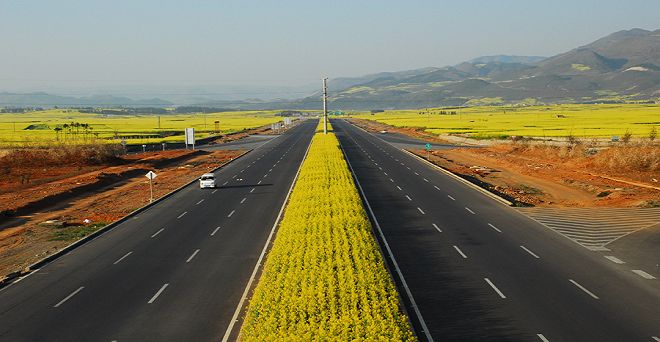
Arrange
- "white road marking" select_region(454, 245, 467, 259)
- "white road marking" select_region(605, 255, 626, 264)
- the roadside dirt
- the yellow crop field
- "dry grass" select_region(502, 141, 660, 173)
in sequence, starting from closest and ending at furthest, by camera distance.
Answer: the yellow crop field, "white road marking" select_region(605, 255, 626, 264), "white road marking" select_region(454, 245, 467, 259), the roadside dirt, "dry grass" select_region(502, 141, 660, 173)

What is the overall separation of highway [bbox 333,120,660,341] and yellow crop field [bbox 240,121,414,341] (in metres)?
Result: 2.57

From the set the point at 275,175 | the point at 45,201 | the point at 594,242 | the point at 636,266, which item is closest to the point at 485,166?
the point at 275,175

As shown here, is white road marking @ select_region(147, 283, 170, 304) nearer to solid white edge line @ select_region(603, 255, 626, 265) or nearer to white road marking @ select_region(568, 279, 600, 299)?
white road marking @ select_region(568, 279, 600, 299)

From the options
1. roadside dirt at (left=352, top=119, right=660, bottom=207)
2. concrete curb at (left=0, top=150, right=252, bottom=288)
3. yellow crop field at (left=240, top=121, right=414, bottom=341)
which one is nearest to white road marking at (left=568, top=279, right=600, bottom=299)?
yellow crop field at (left=240, top=121, right=414, bottom=341)

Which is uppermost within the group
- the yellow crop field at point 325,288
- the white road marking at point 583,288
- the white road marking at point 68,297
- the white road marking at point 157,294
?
the yellow crop field at point 325,288

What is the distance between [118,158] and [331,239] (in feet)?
213

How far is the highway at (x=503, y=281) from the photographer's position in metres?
20.1

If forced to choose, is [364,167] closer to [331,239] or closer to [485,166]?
[485,166]

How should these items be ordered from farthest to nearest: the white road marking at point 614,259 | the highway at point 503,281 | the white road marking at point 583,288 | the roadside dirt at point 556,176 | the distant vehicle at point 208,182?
the distant vehicle at point 208,182
the roadside dirt at point 556,176
the white road marking at point 614,259
the white road marking at point 583,288
the highway at point 503,281

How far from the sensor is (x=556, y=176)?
64.7m

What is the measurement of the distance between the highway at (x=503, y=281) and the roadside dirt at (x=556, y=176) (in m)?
10.5

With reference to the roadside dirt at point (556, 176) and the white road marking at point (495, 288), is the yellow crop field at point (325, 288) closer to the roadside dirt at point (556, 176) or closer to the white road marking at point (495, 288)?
the white road marking at point (495, 288)

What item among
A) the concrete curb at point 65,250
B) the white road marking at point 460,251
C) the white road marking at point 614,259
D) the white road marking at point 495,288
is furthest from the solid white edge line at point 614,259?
the concrete curb at point 65,250

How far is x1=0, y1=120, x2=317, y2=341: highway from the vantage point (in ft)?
66.3
